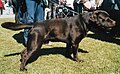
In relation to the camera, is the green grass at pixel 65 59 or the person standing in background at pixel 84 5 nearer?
the green grass at pixel 65 59

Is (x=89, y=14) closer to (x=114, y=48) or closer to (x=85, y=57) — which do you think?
(x=85, y=57)

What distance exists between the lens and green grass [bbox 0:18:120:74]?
6184 millimetres

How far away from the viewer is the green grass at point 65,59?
6184 mm

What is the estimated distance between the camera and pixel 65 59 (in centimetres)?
703

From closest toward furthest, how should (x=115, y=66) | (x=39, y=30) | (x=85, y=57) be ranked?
1. (x=39, y=30)
2. (x=115, y=66)
3. (x=85, y=57)

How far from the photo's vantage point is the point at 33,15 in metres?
7.64

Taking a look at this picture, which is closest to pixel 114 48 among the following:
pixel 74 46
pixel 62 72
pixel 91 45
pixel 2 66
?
pixel 91 45

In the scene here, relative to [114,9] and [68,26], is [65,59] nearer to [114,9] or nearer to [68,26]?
[68,26]

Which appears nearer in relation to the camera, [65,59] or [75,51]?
[75,51]

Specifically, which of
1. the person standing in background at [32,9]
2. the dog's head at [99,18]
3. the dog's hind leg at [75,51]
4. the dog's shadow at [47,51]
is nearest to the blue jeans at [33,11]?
the person standing in background at [32,9]

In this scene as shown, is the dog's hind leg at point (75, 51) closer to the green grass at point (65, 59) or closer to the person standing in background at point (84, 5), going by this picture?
the green grass at point (65, 59)

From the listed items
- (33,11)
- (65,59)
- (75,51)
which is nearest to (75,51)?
(75,51)

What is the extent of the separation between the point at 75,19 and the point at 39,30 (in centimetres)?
97

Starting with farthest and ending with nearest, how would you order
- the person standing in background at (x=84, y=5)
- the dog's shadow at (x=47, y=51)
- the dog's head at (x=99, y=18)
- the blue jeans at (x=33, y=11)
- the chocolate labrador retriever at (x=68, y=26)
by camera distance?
the person standing in background at (x=84, y=5) → the blue jeans at (x=33, y=11) → the dog's shadow at (x=47, y=51) → the dog's head at (x=99, y=18) → the chocolate labrador retriever at (x=68, y=26)
